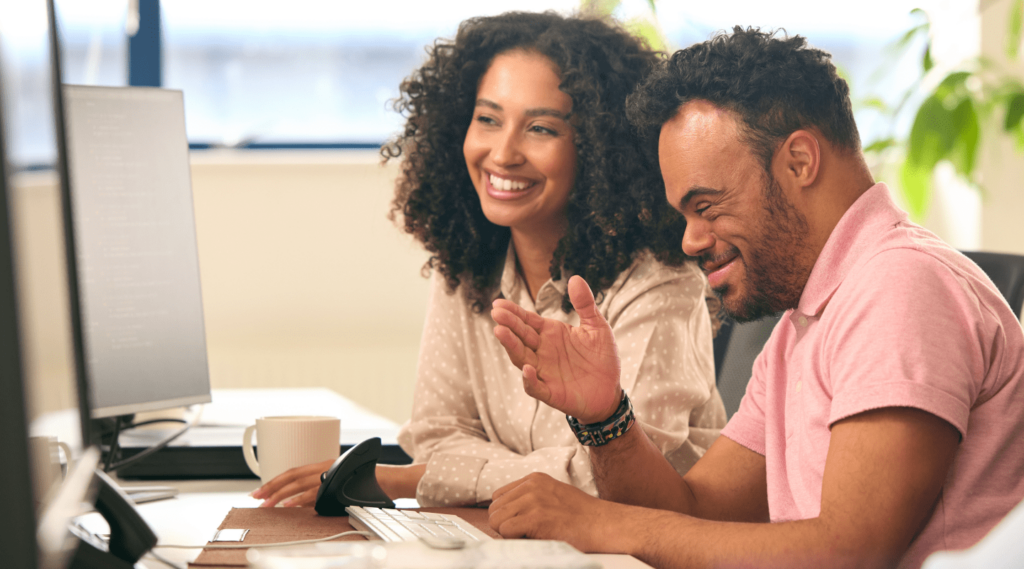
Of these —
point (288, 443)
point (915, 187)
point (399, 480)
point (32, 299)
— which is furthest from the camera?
point (915, 187)

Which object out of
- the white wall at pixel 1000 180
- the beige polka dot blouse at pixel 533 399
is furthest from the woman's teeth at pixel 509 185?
the white wall at pixel 1000 180

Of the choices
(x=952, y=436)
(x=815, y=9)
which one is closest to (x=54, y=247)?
(x=952, y=436)

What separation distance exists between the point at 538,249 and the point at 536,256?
1 cm

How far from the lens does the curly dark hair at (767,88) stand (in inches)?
35.5

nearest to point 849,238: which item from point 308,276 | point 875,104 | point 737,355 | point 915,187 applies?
point 737,355

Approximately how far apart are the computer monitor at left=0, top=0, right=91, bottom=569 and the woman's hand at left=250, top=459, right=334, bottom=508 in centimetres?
46

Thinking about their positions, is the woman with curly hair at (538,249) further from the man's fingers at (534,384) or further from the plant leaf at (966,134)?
the plant leaf at (966,134)

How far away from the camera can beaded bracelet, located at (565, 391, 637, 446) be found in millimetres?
1031

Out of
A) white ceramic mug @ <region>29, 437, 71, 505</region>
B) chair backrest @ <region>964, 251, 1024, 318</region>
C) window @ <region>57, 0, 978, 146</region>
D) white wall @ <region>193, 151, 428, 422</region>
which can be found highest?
window @ <region>57, 0, 978, 146</region>

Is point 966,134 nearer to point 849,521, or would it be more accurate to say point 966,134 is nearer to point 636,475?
point 636,475

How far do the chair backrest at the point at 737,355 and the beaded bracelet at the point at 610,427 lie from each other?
41 centimetres

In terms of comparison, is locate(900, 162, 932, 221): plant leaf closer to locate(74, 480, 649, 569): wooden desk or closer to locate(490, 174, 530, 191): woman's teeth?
locate(490, 174, 530, 191): woman's teeth

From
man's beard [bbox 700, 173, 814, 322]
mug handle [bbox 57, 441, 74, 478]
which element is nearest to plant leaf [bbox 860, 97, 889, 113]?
man's beard [bbox 700, 173, 814, 322]

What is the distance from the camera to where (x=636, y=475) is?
1.05m
